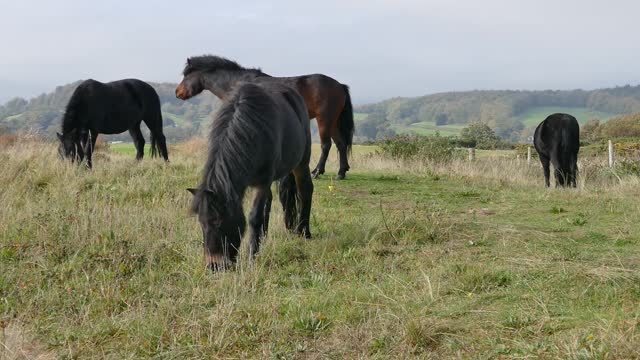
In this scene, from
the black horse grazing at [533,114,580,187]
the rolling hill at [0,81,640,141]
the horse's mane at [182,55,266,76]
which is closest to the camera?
the horse's mane at [182,55,266,76]

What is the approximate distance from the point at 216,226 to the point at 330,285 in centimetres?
102

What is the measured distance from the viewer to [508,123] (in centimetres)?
10112

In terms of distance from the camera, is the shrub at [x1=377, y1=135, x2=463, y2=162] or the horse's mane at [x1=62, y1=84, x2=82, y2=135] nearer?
the horse's mane at [x1=62, y1=84, x2=82, y2=135]

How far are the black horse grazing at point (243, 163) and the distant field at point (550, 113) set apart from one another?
100715 millimetres

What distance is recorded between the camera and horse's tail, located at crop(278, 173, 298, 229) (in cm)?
662

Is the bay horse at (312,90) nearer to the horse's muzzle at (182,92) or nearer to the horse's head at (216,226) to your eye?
the horse's muzzle at (182,92)

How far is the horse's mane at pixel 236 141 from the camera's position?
4816 mm

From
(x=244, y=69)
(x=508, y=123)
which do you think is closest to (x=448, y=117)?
(x=508, y=123)

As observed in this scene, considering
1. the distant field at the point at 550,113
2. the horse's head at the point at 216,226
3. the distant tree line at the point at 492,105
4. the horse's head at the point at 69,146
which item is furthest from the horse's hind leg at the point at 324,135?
the distant field at the point at 550,113

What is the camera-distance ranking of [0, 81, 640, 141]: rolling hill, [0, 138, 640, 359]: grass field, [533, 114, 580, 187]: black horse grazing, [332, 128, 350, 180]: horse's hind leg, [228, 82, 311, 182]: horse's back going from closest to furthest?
[0, 138, 640, 359]: grass field < [228, 82, 311, 182]: horse's back < [332, 128, 350, 180]: horse's hind leg < [533, 114, 580, 187]: black horse grazing < [0, 81, 640, 141]: rolling hill

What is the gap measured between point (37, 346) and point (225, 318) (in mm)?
1133

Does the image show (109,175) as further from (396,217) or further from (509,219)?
(509,219)

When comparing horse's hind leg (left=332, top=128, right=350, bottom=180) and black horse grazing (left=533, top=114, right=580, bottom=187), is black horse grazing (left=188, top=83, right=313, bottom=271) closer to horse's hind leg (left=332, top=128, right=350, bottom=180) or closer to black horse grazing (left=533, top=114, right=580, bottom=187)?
horse's hind leg (left=332, top=128, right=350, bottom=180)

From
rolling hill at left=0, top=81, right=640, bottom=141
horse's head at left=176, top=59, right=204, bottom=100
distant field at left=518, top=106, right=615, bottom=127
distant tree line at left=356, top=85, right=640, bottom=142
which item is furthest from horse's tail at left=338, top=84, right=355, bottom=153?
distant field at left=518, top=106, right=615, bottom=127
